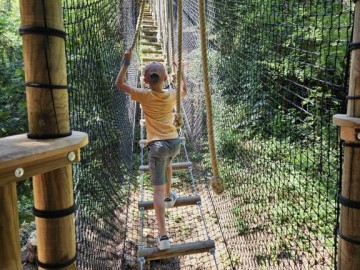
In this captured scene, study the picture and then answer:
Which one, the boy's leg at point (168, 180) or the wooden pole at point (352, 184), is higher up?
the wooden pole at point (352, 184)

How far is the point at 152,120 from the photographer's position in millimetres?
1941

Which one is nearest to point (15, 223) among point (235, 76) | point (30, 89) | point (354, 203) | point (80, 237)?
point (30, 89)

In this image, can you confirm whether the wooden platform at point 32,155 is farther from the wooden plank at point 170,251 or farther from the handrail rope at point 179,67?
the wooden plank at point 170,251

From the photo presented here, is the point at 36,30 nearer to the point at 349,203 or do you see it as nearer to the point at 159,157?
the point at 349,203

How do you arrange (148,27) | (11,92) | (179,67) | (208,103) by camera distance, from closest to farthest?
(208,103)
(179,67)
(11,92)
(148,27)

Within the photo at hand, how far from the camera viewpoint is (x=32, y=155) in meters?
0.68

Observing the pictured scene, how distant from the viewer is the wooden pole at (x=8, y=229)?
0.67 metres

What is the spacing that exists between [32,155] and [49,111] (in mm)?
152

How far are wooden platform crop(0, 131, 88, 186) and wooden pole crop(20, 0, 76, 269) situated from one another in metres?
0.04

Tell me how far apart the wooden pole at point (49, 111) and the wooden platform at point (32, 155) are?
1.5 inches

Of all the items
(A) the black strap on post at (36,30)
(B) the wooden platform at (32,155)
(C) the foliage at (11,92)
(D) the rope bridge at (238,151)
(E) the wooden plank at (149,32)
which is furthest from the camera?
(E) the wooden plank at (149,32)

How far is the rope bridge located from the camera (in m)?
1.99

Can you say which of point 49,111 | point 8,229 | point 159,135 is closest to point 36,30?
point 49,111

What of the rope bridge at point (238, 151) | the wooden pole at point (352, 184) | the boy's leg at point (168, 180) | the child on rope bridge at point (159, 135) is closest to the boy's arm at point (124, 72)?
the child on rope bridge at point (159, 135)
